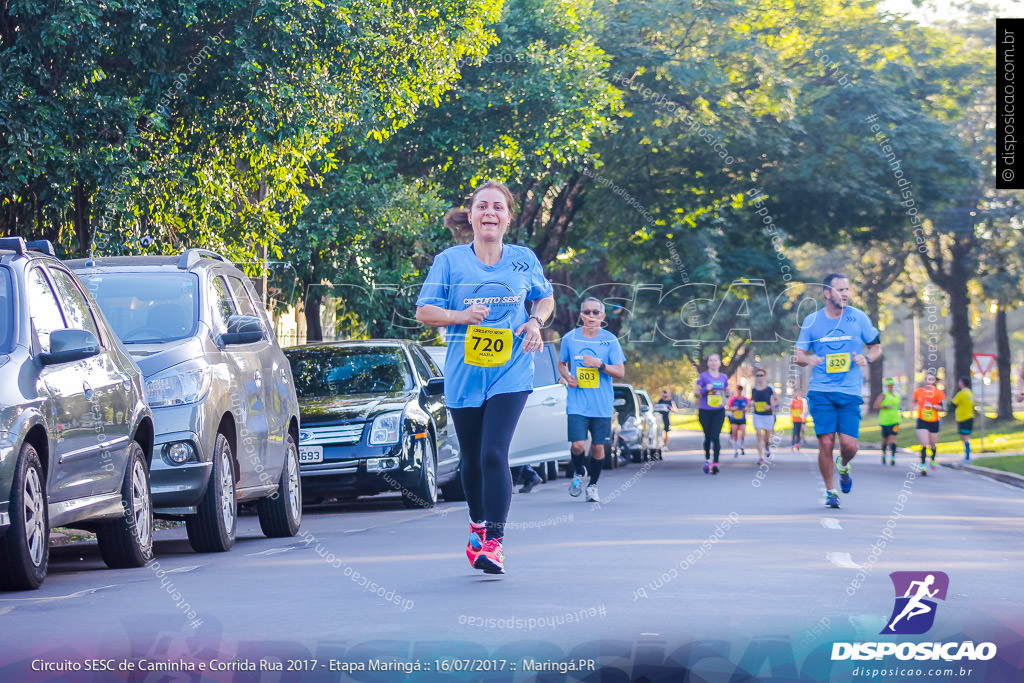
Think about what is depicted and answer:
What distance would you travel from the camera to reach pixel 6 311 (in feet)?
27.9

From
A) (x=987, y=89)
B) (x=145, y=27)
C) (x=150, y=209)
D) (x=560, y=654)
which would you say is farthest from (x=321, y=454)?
(x=987, y=89)

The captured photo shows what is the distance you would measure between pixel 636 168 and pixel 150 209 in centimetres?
1580

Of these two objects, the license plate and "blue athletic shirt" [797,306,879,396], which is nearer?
"blue athletic shirt" [797,306,879,396]

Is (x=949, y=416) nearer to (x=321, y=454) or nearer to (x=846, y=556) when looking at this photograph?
(x=321, y=454)

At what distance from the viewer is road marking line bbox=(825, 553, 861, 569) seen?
9.14 meters

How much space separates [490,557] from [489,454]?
540 mm

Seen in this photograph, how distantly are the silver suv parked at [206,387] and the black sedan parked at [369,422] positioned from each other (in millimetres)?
2446

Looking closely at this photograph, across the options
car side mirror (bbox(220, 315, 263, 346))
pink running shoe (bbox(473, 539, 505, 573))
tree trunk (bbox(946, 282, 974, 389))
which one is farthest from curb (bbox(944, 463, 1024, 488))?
tree trunk (bbox(946, 282, 974, 389))

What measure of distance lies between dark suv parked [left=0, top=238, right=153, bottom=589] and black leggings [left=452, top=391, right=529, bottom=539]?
2.00m

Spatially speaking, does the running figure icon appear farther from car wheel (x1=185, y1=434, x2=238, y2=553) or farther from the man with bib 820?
the man with bib 820

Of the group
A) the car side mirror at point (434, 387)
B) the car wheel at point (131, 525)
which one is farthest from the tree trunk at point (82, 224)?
the car wheel at point (131, 525)

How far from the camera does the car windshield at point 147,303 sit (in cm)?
1091

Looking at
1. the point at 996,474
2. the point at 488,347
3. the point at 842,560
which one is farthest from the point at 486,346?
the point at 996,474

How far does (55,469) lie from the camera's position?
826cm
